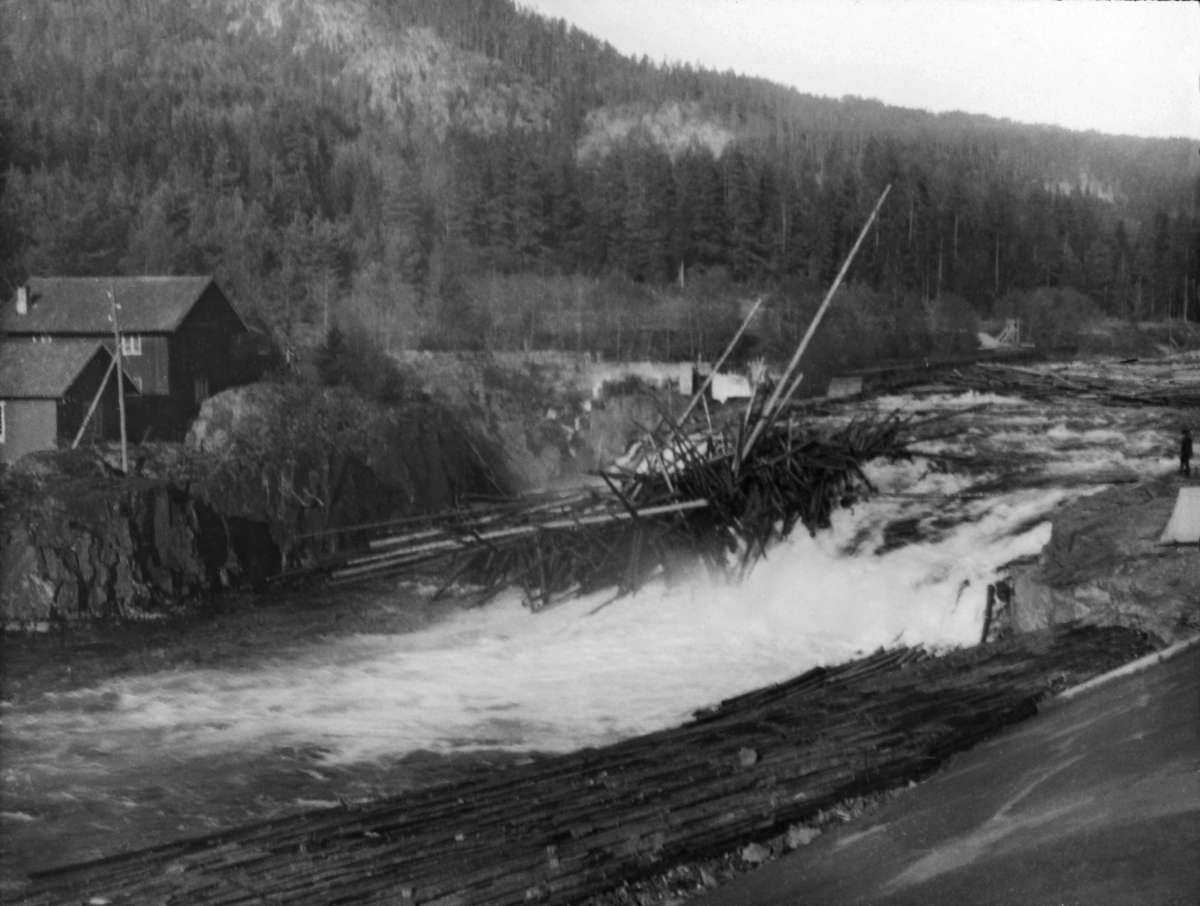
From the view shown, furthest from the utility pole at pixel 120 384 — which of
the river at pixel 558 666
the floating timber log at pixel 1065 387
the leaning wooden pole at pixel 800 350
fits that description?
the floating timber log at pixel 1065 387

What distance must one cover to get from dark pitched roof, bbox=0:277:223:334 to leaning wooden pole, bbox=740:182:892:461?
1.77m

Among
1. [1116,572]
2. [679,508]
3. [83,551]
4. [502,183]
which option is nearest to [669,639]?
[679,508]

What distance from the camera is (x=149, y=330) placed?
265 cm

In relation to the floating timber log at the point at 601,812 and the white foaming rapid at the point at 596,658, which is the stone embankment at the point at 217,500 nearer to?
the white foaming rapid at the point at 596,658

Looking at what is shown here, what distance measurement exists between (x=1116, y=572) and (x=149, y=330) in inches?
89.7

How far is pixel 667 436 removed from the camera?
12.0 feet

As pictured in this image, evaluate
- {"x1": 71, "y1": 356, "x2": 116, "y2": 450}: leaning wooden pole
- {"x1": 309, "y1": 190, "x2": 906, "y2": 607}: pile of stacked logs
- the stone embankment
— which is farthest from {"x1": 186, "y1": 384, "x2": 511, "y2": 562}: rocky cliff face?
{"x1": 71, "y1": 356, "x2": 116, "y2": 450}: leaning wooden pole

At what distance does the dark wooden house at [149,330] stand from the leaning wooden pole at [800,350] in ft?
5.42

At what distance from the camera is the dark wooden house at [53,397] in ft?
8.42

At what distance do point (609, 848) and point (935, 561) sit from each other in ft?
5.90

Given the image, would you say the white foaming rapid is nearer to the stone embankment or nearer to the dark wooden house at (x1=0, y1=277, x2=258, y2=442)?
the stone embankment

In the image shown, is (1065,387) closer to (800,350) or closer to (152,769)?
(800,350)

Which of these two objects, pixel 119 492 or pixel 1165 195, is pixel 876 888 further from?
pixel 1165 195

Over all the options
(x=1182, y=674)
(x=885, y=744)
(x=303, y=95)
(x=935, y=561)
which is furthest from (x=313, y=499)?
(x=1182, y=674)
